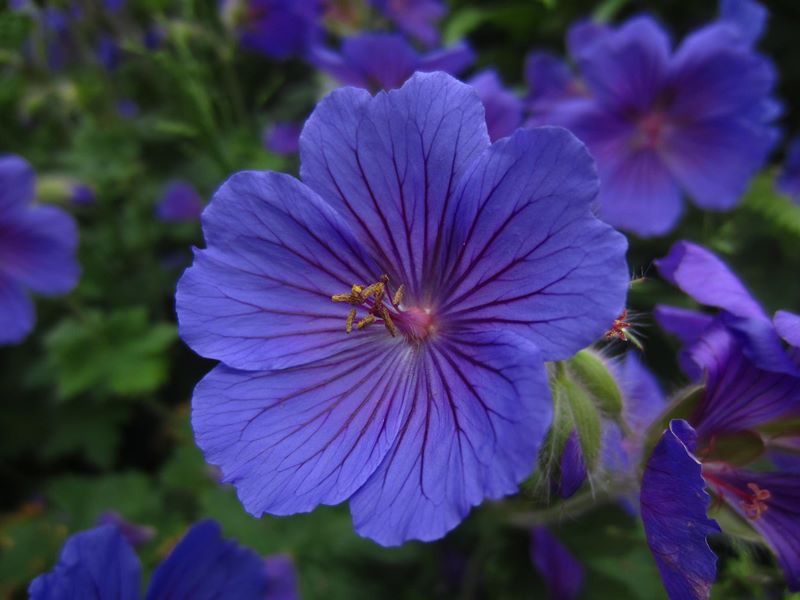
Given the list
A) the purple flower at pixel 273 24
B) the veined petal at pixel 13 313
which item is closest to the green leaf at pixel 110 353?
the veined petal at pixel 13 313

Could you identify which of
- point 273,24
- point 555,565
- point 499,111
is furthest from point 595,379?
point 273,24

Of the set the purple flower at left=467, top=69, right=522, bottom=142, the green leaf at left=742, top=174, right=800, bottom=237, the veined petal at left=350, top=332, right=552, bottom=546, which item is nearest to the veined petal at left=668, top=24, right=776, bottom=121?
the green leaf at left=742, top=174, right=800, bottom=237

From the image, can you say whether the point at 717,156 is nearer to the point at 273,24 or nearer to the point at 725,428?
the point at 725,428

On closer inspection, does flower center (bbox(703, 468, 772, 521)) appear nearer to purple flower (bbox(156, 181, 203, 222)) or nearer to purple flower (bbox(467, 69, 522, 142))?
purple flower (bbox(467, 69, 522, 142))

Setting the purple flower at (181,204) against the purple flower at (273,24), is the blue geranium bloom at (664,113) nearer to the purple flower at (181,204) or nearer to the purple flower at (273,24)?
the purple flower at (273,24)

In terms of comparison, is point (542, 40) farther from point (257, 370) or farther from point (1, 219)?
point (257, 370)

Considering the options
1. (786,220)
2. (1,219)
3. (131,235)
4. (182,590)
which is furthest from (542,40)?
(182,590)
